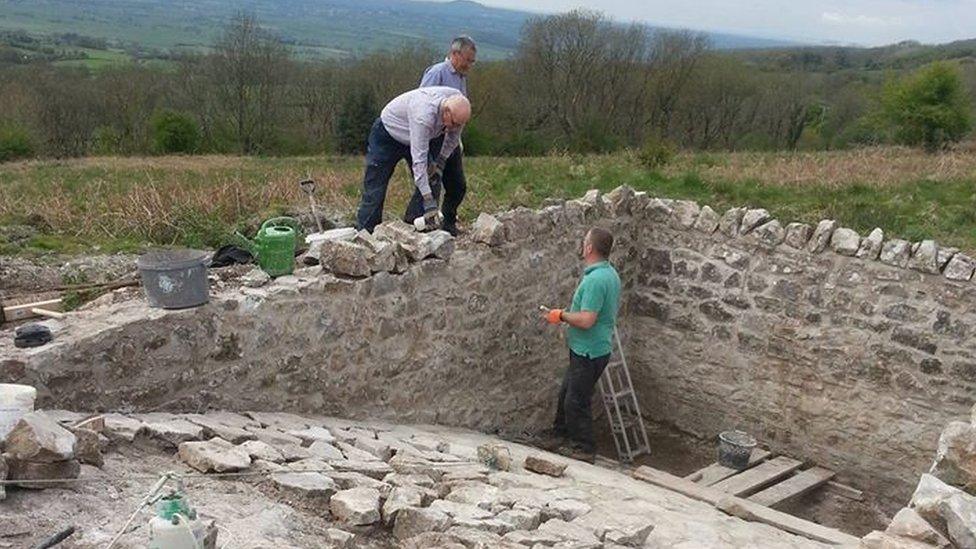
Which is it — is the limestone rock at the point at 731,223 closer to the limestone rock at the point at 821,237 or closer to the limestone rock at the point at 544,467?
the limestone rock at the point at 821,237

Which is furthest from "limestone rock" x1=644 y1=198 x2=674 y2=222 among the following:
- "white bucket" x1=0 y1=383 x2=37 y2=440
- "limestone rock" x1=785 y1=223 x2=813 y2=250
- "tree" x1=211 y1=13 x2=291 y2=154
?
"tree" x1=211 y1=13 x2=291 y2=154

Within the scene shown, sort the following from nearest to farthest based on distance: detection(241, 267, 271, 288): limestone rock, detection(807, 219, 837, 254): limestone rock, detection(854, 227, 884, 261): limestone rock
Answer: detection(241, 267, 271, 288): limestone rock → detection(854, 227, 884, 261): limestone rock → detection(807, 219, 837, 254): limestone rock

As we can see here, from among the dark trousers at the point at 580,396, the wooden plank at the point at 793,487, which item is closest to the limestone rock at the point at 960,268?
the wooden plank at the point at 793,487

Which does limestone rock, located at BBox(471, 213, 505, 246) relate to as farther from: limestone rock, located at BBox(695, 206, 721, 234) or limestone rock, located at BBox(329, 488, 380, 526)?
limestone rock, located at BBox(329, 488, 380, 526)

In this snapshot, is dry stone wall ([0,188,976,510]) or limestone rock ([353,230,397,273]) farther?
limestone rock ([353,230,397,273])

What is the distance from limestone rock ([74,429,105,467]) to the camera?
13.0 ft

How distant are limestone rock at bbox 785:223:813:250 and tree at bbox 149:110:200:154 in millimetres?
32219

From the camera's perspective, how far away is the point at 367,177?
298 inches

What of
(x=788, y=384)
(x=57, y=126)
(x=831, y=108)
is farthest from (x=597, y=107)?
(x=788, y=384)

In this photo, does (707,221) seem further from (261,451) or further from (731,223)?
(261,451)

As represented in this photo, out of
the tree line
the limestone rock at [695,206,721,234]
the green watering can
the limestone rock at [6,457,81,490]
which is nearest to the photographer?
the limestone rock at [6,457,81,490]

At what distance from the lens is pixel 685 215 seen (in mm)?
8688

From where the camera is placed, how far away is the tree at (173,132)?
3588 cm

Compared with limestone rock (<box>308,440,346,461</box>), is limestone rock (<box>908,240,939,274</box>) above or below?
Answer: above
